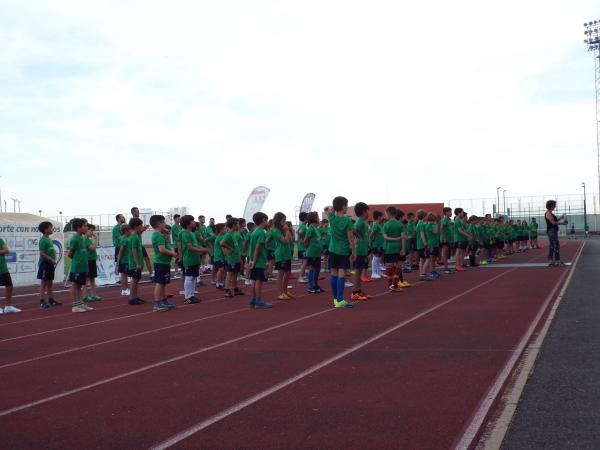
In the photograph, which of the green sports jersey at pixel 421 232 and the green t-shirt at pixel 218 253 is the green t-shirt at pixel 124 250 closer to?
the green t-shirt at pixel 218 253

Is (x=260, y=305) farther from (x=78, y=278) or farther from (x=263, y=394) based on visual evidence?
(x=263, y=394)

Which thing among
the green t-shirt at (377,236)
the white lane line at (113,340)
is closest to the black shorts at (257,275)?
the white lane line at (113,340)

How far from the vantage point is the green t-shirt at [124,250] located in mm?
14929

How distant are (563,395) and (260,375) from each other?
258 centimetres

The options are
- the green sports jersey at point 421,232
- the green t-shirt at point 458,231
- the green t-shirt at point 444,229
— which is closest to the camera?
the green sports jersey at point 421,232

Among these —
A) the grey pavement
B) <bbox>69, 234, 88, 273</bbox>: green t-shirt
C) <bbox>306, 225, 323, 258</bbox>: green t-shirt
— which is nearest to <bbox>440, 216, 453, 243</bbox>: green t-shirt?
<bbox>306, 225, 323, 258</bbox>: green t-shirt

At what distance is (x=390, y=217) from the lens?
50.5 ft

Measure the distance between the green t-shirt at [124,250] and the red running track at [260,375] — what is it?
3092 mm

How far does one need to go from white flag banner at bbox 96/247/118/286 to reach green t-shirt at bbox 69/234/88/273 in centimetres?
862

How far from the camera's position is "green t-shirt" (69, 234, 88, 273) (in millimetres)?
13367

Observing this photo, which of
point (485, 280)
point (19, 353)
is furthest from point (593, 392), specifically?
point (485, 280)

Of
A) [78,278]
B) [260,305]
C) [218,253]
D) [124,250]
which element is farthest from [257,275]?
[124,250]

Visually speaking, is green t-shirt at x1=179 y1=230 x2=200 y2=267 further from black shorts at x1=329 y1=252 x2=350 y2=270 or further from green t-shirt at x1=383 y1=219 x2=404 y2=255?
green t-shirt at x1=383 y1=219 x2=404 y2=255

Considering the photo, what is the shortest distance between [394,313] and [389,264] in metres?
4.33
